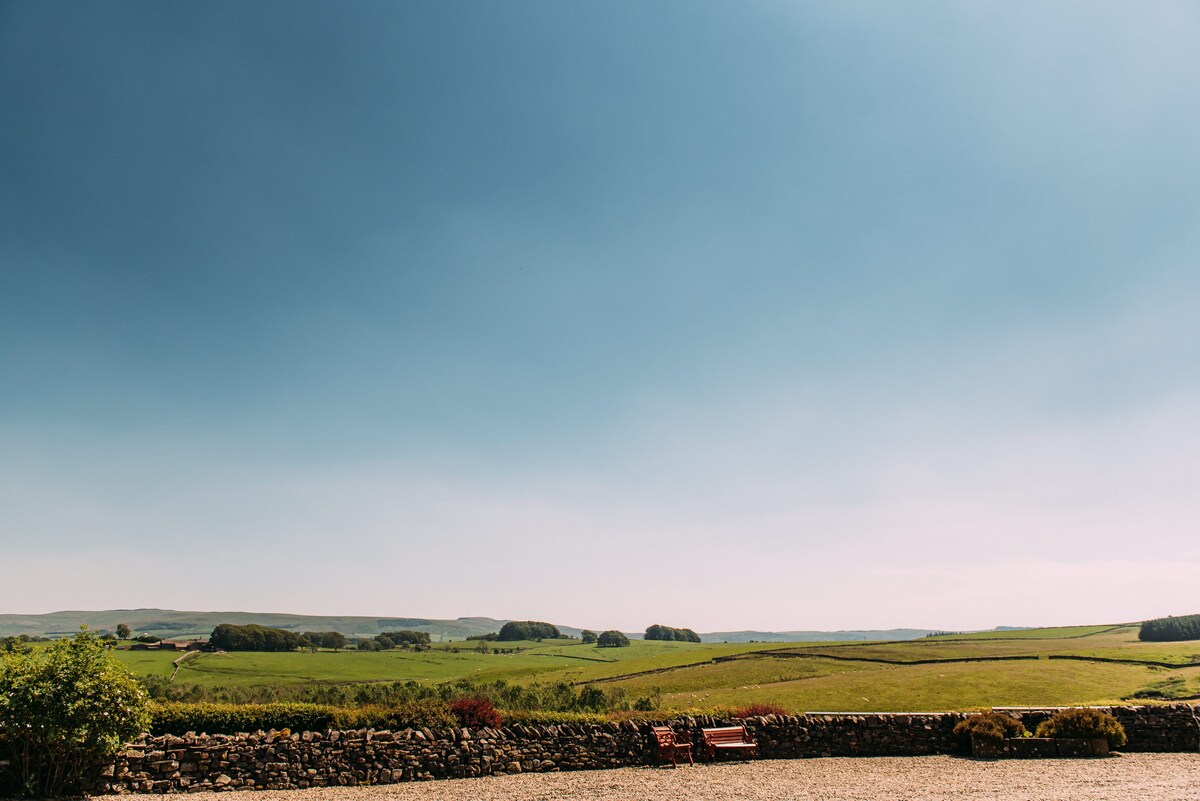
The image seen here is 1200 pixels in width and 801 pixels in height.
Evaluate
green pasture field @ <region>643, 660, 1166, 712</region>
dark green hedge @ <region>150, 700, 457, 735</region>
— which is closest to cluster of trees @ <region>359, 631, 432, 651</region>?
green pasture field @ <region>643, 660, 1166, 712</region>

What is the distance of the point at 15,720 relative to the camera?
1515 cm

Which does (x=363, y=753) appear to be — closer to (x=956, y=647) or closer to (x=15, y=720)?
(x=15, y=720)

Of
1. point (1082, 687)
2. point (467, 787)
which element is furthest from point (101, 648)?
point (1082, 687)

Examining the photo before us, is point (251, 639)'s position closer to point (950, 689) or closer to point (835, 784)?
point (950, 689)

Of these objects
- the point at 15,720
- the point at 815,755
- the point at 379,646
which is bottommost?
the point at 379,646

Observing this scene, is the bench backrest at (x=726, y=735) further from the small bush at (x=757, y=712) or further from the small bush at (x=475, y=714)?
the small bush at (x=475, y=714)

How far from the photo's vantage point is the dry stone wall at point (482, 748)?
17328 mm

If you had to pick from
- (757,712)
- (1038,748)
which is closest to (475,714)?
(757,712)

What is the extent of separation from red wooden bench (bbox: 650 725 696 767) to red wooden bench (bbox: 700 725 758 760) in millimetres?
663

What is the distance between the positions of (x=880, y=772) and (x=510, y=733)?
1168 cm

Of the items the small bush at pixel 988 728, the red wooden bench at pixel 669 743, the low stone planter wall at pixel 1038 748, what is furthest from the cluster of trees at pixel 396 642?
the low stone planter wall at pixel 1038 748

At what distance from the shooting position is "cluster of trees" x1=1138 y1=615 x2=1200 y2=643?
107 metres

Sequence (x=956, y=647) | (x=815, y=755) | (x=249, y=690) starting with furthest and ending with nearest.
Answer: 1. (x=956, y=647)
2. (x=249, y=690)
3. (x=815, y=755)

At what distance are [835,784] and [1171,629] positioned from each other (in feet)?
441
